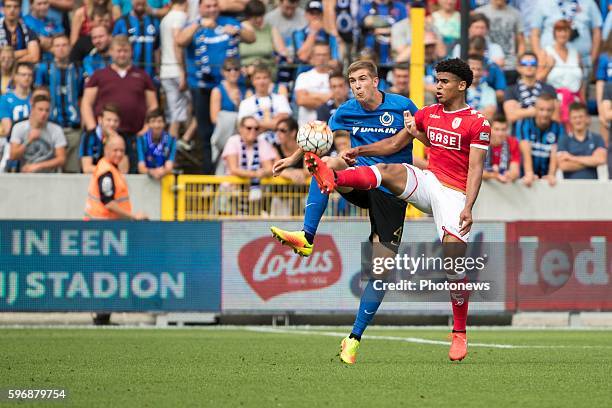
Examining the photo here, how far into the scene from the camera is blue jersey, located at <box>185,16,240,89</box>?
62.3ft

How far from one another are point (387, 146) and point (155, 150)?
24.9 ft

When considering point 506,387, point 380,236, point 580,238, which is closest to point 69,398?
point 506,387

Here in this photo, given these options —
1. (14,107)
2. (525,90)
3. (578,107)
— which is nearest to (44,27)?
(14,107)

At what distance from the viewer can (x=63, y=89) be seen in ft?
60.2

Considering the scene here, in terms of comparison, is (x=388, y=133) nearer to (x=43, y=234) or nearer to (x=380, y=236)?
(x=380, y=236)

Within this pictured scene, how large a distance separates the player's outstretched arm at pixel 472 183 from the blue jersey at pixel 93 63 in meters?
9.61

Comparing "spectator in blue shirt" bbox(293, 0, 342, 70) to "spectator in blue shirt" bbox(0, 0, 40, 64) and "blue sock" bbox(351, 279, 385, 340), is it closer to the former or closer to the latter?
"spectator in blue shirt" bbox(0, 0, 40, 64)

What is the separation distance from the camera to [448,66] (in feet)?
33.1

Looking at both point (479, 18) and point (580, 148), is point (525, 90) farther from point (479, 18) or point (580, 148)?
point (479, 18)

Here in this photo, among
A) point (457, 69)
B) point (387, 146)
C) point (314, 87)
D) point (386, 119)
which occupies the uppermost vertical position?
point (314, 87)

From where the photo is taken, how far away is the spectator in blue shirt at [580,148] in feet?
61.2

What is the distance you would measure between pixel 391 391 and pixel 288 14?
41.2 feet

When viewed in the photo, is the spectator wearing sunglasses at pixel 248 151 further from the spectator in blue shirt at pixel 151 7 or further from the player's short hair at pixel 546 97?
Answer: the player's short hair at pixel 546 97

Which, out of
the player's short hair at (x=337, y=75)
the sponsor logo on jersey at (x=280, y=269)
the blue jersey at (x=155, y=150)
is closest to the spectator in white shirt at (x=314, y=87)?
the player's short hair at (x=337, y=75)
